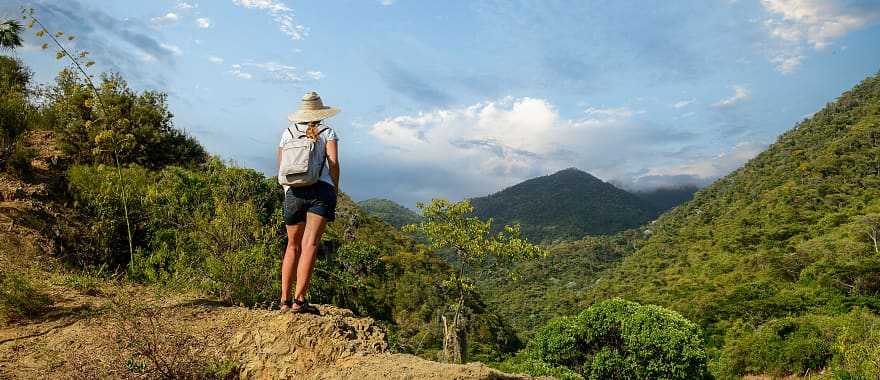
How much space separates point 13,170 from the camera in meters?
8.25

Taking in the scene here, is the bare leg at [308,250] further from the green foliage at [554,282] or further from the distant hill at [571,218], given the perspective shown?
the distant hill at [571,218]

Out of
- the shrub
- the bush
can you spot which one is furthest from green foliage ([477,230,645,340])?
the shrub

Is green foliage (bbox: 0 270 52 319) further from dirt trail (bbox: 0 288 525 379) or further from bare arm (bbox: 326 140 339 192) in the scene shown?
bare arm (bbox: 326 140 339 192)

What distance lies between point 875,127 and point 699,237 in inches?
1054

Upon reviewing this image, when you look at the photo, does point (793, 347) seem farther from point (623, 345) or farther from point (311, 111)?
point (311, 111)

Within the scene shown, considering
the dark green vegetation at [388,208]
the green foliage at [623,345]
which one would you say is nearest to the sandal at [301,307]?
the green foliage at [623,345]

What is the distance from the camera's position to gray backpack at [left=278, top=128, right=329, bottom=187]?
406 centimetres

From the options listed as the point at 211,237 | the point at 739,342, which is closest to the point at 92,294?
the point at 211,237

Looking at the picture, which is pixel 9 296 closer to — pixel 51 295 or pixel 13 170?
pixel 51 295

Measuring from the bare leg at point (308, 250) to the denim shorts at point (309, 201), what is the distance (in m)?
0.06

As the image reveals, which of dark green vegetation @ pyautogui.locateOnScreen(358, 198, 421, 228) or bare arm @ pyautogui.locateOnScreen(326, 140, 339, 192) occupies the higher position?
dark green vegetation @ pyautogui.locateOnScreen(358, 198, 421, 228)

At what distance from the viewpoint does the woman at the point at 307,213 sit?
4.16 meters

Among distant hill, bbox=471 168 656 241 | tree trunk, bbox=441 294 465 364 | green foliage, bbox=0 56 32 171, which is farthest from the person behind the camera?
distant hill, bbox=471 168 656 241

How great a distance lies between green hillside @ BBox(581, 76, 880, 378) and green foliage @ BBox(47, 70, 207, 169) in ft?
88.9
